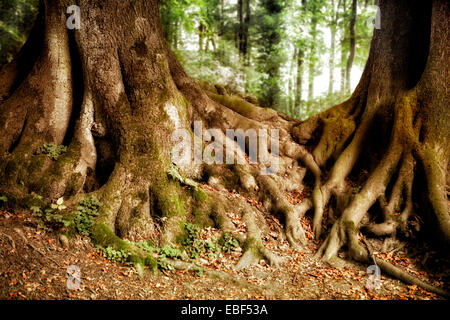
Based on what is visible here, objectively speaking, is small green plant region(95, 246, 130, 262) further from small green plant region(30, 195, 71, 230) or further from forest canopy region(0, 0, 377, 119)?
forest canopy region(0, 0, 377, 119)

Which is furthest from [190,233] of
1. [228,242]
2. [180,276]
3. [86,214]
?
[86,214]

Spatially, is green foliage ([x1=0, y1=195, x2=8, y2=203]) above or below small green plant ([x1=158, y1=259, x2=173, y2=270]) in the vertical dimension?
above

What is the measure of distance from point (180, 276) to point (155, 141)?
231cm

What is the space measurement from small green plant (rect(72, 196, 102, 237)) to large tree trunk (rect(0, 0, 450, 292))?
117mm

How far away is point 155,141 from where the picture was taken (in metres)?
4.97

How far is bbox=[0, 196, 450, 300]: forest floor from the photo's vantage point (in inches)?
124

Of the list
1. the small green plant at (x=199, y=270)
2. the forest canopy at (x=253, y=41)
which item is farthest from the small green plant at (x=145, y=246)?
the forest canopy at (x=253, y=41)

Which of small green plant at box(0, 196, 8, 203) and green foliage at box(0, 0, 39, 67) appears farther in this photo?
green foliage at box(0, 0, 39, 67)

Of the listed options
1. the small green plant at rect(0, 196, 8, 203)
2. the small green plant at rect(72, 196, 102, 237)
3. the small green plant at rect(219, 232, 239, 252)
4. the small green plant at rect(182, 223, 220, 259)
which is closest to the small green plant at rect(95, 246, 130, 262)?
the small green plant at rect(72, 196, 102, 237)

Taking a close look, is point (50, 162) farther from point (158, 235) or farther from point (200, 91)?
point (200, 91)

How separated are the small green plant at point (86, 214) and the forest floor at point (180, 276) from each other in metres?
0.14

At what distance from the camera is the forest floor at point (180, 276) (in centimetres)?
316

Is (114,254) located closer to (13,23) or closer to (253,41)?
(13,23)

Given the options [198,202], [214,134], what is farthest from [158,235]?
[214,134]
